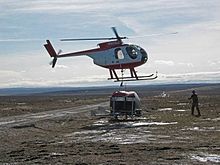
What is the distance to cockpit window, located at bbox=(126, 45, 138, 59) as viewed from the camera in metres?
38.9

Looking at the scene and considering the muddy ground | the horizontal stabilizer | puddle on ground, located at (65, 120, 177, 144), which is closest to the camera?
the muddy ground

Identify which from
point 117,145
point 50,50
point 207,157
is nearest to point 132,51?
point 50,50

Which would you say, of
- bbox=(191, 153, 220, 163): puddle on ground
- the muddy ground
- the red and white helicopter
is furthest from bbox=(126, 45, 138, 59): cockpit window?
bbox=(191, 153, 220, 163): puddle on ground

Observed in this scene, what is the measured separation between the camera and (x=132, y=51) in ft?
129

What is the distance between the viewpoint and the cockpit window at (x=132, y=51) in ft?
128

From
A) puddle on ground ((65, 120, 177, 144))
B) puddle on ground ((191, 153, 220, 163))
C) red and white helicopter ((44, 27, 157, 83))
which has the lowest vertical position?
puddle on ground ((65, 120, 177, 144))

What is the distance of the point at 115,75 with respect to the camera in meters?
39.9

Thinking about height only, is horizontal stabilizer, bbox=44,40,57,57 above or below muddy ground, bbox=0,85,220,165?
above

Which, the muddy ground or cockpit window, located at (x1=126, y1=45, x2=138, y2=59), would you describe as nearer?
the muddy ground

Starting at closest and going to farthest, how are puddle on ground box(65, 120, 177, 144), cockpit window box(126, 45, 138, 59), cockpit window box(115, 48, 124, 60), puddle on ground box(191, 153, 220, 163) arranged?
puddle on ground box(191, 153, 220, 163) → puddle on ground box(65, 120, 177, 144) → cockpit window box(126, 45, 138, 59) → cockpit window box(115, 48, 124, 60)

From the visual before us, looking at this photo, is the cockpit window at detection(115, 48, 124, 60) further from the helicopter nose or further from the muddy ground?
the muddy ground

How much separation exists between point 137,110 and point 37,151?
62.8 feet

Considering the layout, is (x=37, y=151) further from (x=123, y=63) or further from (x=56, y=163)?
(x=123, y=63)

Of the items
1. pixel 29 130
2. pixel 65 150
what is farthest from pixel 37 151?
pixel 29 130
